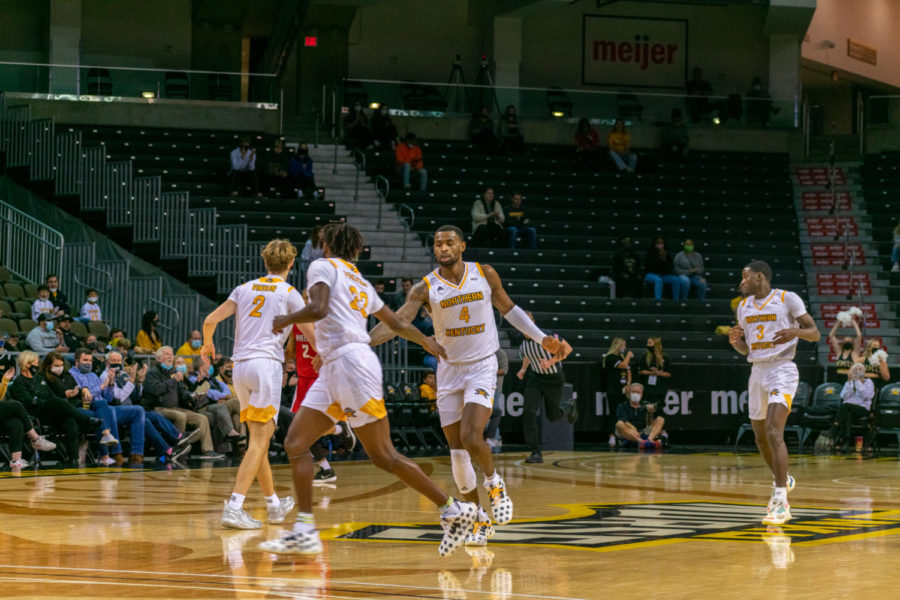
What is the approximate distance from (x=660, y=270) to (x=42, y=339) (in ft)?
42.2

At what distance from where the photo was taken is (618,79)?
116 ft

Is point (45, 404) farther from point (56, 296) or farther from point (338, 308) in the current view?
point (338, 308)

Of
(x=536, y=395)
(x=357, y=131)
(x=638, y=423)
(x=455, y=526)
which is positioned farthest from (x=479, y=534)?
(x=357, y=131)

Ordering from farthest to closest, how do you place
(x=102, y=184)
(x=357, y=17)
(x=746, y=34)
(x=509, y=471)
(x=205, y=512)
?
1. (x=746, y=34)
2. (x=357, y=17)
3. (x=102, y=184)
4. (x=509, y=471)
5. (x=205, y=512)

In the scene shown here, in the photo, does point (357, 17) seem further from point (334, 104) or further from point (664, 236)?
point (664, 236)

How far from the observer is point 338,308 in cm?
791

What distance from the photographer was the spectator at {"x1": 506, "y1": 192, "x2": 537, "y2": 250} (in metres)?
26.5

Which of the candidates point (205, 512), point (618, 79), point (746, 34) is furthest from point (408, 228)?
point (205, 512)

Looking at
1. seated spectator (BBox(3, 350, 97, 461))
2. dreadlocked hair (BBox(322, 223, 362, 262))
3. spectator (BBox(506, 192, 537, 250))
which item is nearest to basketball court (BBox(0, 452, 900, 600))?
seated spectator (BBox(3, 350, 97, 461))

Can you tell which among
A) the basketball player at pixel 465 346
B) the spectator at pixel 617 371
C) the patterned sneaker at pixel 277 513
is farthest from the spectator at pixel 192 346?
the basketball player at pixel 465 346

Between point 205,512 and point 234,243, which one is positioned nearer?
point 205,512

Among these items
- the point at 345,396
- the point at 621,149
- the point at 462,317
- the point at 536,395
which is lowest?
the point at 536,395

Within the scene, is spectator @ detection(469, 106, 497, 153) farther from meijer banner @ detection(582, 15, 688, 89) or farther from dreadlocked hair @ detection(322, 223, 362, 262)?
dreadlocked hair @ detection(322, 223, 362, 262)

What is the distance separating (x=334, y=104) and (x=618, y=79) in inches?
340
